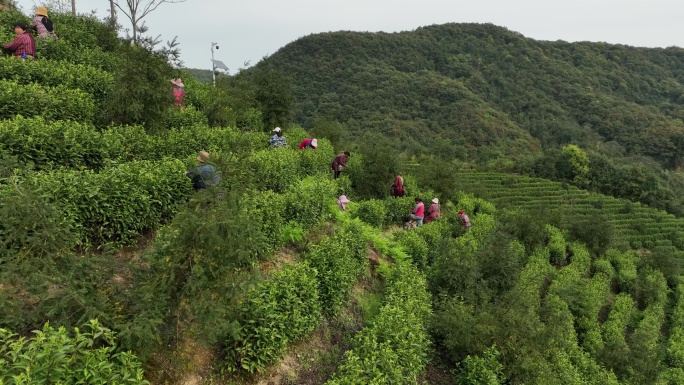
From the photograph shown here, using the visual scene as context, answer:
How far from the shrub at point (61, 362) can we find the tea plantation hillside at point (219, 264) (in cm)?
2

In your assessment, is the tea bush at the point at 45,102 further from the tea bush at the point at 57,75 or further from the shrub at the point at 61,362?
the shrub at the point at 61,362

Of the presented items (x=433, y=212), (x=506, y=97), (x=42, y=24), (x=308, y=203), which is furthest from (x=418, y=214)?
(x=506, y=97)

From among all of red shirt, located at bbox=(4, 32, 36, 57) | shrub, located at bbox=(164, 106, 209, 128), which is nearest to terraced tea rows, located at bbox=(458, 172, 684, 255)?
shrub, located at bbox=(164, 106, 209, 128)

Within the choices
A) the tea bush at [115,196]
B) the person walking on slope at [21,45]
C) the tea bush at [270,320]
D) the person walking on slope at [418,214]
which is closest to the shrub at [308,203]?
the tea bush at [115,196]

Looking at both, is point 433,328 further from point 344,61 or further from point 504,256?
point 344,61

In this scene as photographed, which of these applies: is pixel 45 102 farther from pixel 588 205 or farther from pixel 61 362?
pixel 588 205

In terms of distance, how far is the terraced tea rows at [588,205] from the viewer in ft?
116

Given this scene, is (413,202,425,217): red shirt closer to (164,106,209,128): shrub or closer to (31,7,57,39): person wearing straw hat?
(164,106,209,128): shrub

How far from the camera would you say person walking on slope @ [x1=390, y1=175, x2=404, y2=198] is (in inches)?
539

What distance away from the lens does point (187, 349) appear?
4.77m

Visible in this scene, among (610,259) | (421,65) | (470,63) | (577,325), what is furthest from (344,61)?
(577,325)

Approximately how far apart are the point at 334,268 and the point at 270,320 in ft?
6.46

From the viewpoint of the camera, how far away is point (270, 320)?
5062 millimetres

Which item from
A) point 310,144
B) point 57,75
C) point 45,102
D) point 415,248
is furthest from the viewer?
point 310,144
